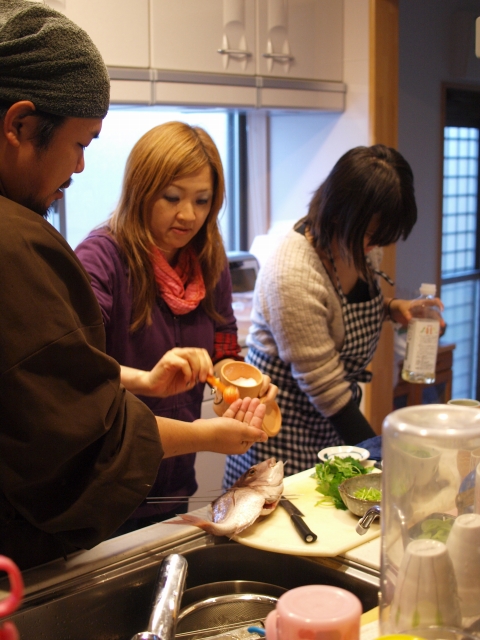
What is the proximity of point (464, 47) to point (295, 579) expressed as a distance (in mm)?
3438

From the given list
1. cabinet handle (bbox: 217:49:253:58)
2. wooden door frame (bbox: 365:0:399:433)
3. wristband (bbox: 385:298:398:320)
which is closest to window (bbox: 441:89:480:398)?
wooden door frame (bbox: 365:0:399:433)

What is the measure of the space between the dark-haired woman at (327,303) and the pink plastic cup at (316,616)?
1198mm

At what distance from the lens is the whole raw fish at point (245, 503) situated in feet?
4.02

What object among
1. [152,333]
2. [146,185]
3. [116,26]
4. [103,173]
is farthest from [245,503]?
[103,173]

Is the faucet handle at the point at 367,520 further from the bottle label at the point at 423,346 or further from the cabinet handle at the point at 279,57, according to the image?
the cabinet handle at the point at 279,57

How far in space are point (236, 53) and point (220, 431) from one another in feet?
5.72

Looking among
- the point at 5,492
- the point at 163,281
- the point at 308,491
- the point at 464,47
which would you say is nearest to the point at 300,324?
the point at 163,281

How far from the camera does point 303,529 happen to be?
1229mm

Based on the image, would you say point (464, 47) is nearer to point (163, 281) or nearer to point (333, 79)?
point (333, 79)

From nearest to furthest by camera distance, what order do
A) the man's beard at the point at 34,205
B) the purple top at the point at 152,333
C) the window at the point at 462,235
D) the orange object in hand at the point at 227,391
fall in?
1. the man's beard at the point at 34,205
2. the orange object in hand at the point at 227,391
3. the purple top at the point at 152,333
4. the window at the point at 462,235

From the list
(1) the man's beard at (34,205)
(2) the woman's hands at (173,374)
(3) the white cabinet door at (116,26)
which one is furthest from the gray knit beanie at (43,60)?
(3) the white cabinet door at (116,26)

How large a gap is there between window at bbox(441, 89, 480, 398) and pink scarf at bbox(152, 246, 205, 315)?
2618mm

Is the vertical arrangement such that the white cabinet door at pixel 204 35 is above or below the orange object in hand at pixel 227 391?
above

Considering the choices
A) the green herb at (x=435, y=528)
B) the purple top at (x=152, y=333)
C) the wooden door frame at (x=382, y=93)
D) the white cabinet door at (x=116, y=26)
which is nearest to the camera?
the green herb at (x=435, y=528)
